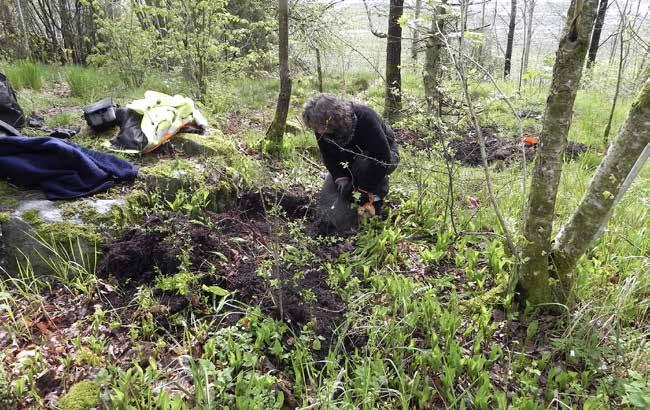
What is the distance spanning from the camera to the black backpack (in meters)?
3.94

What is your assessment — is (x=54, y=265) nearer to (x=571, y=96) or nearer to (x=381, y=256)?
(x=381, y=256)

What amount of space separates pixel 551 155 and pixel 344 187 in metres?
1.79

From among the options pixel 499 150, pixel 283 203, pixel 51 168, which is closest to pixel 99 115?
pixel 51 168

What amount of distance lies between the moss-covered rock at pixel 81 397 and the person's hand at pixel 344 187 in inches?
92.3

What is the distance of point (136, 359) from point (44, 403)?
420 mm

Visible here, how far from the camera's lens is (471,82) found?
3264mm

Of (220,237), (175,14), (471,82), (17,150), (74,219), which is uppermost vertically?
(175,14)

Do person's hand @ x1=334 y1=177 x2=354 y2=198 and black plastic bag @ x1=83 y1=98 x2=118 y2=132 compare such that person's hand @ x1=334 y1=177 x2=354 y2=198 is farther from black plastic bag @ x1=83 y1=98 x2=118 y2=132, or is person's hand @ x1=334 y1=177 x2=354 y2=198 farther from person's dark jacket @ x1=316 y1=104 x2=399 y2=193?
black plastic bag @ x1=83 y1=98 x2=118 y2=132

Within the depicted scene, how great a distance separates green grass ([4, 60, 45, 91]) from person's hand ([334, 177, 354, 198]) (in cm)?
509

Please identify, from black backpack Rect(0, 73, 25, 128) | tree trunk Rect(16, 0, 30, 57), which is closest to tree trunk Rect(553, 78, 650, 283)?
black backpack Rect(0, 73, 25, 128)

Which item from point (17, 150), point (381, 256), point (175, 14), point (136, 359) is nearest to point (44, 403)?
point (136, 359)

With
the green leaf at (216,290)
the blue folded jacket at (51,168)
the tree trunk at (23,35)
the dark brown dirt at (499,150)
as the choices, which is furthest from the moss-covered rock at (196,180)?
the tree trunk at (23,35)

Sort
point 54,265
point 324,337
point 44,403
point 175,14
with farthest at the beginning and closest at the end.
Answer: point 175,14, point 54,265, point 324,337, point 44,403

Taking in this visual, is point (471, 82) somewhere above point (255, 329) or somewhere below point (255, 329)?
above
